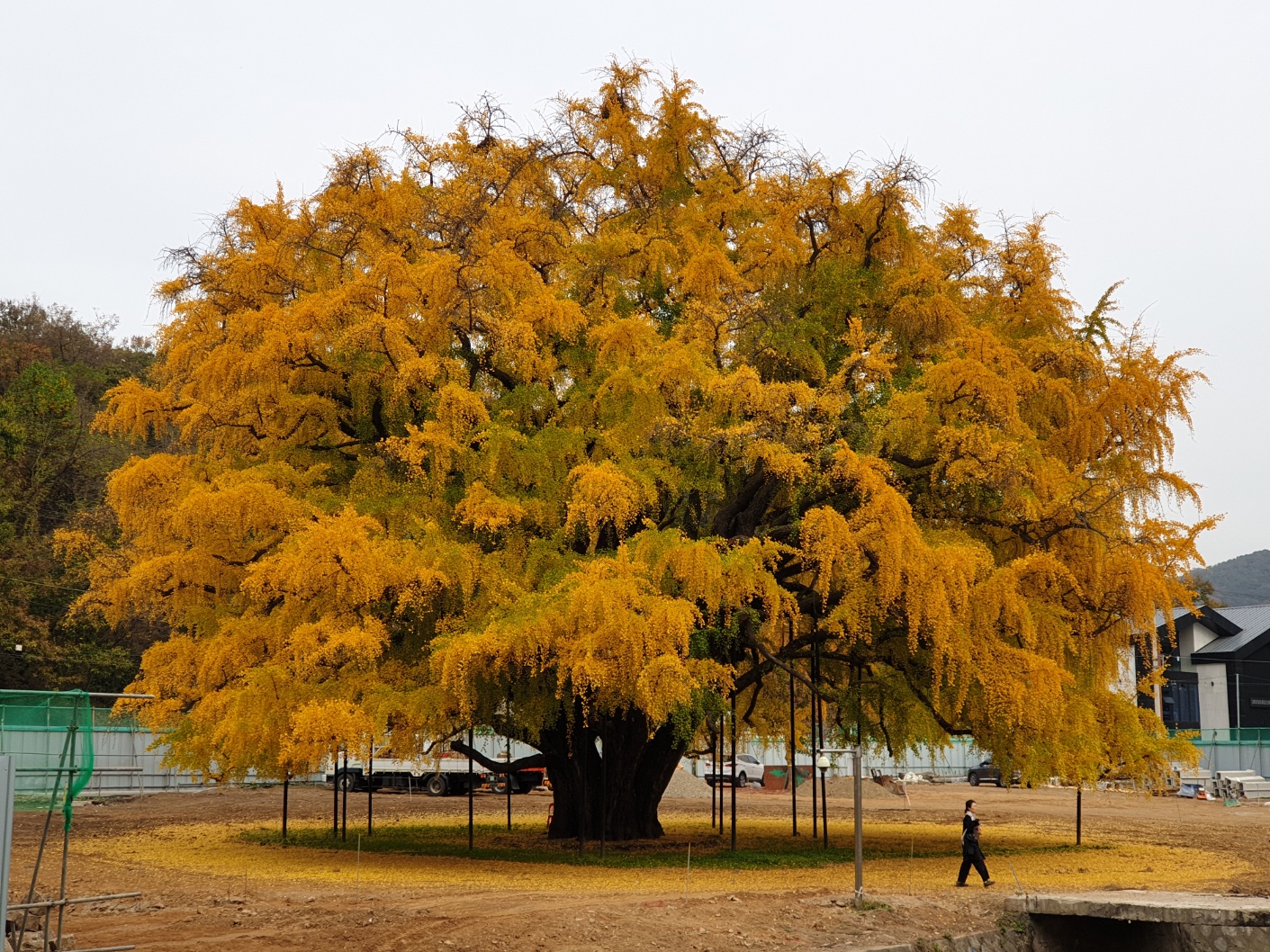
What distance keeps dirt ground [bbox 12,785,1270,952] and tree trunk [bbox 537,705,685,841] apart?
2.49m

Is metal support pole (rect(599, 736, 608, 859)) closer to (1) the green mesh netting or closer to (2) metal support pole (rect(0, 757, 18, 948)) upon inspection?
(1) the green mesh netting

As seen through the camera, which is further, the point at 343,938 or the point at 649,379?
the point at 649,379

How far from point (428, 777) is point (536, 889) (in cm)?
2897

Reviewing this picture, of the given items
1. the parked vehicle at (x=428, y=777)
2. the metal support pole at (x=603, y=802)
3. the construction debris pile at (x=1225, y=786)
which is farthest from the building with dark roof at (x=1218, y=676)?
the metal support pole at (x=603, y=802)

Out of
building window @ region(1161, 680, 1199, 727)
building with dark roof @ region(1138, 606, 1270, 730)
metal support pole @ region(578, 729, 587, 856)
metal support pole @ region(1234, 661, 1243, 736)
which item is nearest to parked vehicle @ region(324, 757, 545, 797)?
metal support pole @ region(578, 729, 587, 856)

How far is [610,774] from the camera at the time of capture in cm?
2500

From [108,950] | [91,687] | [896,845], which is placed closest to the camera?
[108,950]

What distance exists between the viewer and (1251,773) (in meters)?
49.7

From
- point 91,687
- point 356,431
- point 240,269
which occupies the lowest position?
point 91,687

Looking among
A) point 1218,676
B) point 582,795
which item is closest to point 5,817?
point 582,795

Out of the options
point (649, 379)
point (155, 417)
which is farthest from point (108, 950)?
point (155, 417)

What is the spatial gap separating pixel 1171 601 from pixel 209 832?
2039 cm

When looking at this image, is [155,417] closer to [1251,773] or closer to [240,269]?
[240,269]

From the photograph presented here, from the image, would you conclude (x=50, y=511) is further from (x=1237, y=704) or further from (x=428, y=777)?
(x=1237, y=704)
